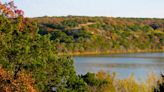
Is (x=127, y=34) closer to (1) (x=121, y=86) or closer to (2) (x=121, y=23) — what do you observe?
(2) (x=121, y=23)

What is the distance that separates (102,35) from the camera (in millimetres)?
176875

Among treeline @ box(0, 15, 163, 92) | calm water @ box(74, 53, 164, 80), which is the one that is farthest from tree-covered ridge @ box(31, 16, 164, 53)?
treeline @ box(0, 15, 163, 92)

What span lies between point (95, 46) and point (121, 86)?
438 ft

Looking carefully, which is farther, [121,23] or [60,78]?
[121,23]

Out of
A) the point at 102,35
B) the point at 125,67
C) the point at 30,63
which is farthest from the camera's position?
the point at 102,35

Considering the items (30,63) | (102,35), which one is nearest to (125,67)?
(30,63)

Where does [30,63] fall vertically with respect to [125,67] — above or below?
above

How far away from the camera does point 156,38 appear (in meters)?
182

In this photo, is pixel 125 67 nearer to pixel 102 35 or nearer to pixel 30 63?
pixel 30 63

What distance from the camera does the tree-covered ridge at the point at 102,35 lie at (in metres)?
159

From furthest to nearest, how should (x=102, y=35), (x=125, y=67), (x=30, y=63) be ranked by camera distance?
(x=102, y=35) → (x=125, y=67) → (x=30, y=63)

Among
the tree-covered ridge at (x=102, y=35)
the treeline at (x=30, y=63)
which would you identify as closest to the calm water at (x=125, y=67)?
the treeline at (x=30, y=63)

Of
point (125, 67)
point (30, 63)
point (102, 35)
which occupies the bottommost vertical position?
point (102, 35)

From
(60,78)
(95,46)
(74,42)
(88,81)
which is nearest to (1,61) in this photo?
(60,78)
